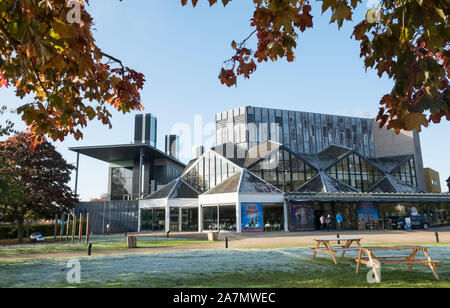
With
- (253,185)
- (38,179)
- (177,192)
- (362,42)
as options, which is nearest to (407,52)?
(362,42)

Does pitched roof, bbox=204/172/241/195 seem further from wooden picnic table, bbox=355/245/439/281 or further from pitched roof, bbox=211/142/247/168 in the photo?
wooden picnic table, bbox=355/245/439/281

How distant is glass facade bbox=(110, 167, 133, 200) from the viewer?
44.9 metres

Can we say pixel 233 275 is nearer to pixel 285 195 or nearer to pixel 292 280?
pixel 292 280

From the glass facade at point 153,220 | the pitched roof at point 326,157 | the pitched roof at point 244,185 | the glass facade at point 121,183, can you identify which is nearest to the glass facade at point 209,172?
the pitched roof at point 244,185

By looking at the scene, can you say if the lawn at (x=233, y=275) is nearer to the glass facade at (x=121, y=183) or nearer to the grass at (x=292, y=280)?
the grass at (x=292, y=280)

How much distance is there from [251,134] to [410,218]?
136 feet

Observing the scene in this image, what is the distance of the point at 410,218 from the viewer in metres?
31.0

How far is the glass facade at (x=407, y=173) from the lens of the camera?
43250 mm

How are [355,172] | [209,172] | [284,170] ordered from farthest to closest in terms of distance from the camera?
1. [355,172]
2. [209,172]
3. [284,170]

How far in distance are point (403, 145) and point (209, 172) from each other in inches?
1410

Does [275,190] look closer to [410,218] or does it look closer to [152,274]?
[410,218]

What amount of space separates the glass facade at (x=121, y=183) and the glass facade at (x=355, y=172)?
26428 millimetres

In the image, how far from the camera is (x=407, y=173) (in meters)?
44.0
